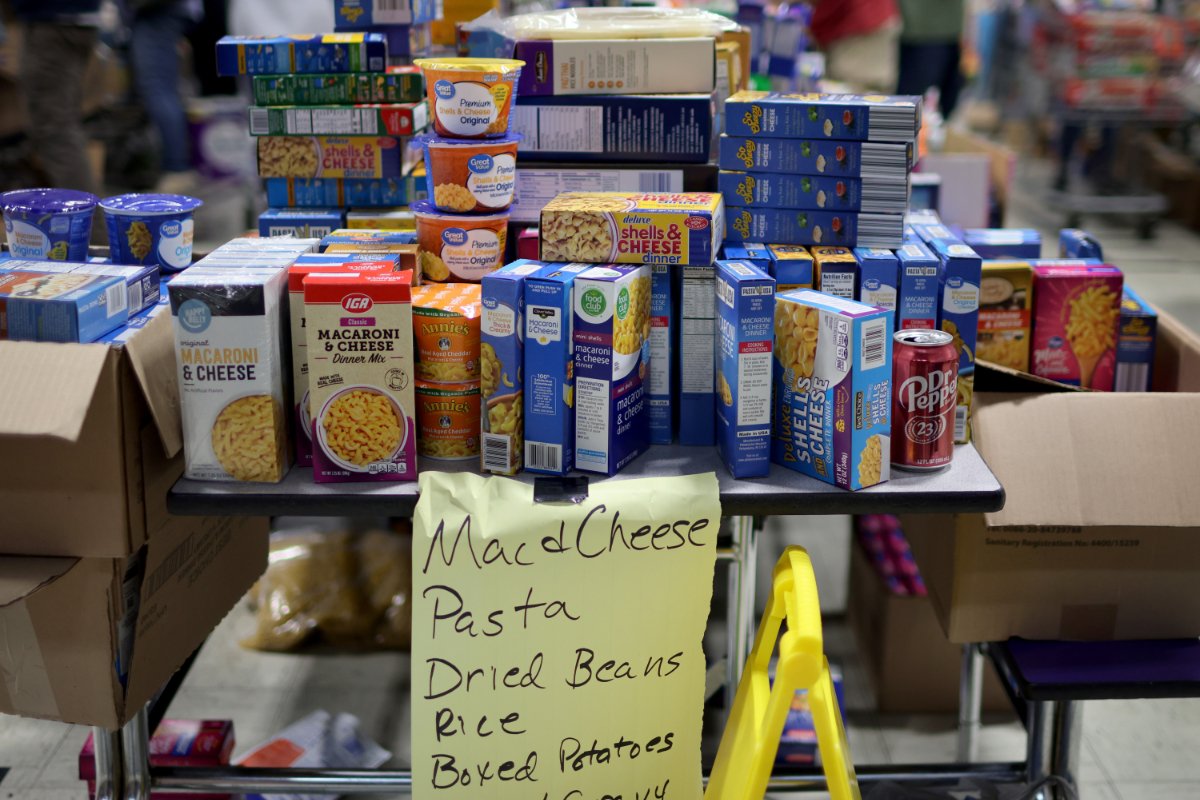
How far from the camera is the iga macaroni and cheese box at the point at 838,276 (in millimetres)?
1867

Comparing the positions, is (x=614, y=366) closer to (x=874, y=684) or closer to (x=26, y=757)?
(x=874, y=684)

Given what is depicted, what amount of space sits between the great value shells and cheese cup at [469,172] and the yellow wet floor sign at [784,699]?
76cm

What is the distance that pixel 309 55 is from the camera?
2.32 m

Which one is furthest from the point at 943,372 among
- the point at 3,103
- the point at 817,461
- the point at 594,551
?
the point at 3,103

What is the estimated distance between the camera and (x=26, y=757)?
2.63 m

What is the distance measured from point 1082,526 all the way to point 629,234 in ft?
2.71

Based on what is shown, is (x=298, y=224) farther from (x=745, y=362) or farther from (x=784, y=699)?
(x=784, y=699)

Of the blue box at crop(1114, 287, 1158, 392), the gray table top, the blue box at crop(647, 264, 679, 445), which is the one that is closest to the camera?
the gray table top

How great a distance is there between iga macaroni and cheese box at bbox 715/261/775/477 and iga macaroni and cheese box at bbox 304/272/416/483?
44cm

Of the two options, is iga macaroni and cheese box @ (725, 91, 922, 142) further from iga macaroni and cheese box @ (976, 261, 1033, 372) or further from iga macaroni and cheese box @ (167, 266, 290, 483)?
iga macaroni and cheese box @ (167, 266, 290, 483)

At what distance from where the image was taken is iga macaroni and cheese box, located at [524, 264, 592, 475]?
1682 millimetres

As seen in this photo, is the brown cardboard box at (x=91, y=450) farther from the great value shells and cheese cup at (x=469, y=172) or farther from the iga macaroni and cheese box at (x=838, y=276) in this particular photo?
the iga macaroni and cheese box at (x=838, y=276)

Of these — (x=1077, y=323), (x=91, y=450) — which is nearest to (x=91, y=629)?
(x=91, y=450)

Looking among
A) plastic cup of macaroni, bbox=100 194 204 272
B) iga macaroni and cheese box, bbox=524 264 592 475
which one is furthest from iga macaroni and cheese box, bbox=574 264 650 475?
plastic cup of macaroni, bbox=100 194 204 272
